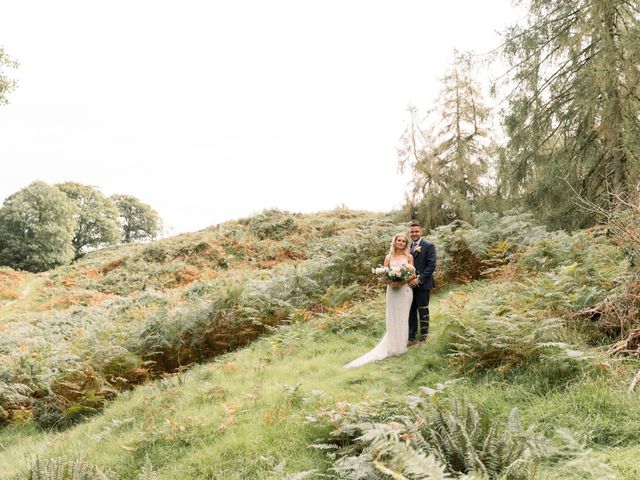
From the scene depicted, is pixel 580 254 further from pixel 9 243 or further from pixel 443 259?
pixel 9 243

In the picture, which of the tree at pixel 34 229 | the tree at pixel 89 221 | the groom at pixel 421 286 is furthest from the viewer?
the tree at pixel 89 221

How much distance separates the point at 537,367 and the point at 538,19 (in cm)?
1167

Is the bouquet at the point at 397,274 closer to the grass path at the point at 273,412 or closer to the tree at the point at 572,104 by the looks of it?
the grass path at the point at 273,412

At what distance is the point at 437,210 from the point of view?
1802cm

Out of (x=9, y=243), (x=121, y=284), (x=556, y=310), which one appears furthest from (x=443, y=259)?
(x=9, y=243)

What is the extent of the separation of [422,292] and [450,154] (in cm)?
1228

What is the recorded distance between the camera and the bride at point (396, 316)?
7.24 m

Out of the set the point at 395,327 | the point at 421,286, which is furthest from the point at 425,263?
the point at 395,327

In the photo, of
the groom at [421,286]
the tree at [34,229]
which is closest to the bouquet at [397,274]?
the groom at [421,286]

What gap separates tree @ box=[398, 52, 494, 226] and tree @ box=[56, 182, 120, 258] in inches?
1634

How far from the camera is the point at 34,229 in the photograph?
39.5 metres

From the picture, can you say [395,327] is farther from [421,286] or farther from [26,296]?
[26,296]

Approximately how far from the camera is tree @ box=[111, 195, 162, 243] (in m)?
→ 56.5

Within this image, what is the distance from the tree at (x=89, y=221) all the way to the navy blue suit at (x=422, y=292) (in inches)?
1913
